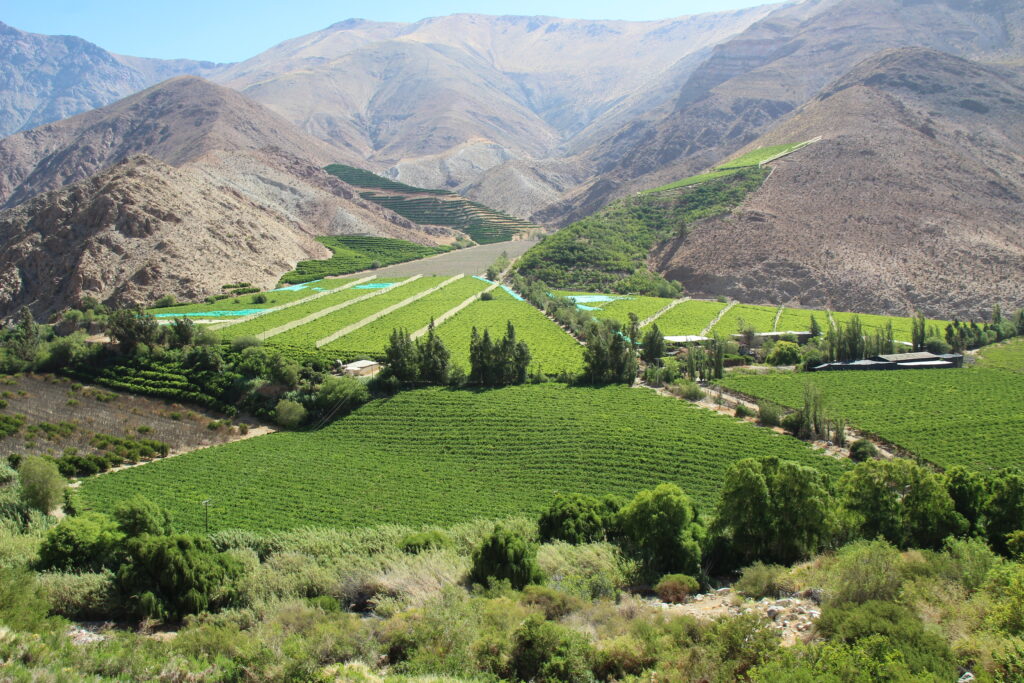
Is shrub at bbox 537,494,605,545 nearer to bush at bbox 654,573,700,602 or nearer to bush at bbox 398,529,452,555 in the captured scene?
bush at bbox 398,529,452,555

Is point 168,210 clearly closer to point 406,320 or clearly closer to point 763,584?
point 406,320

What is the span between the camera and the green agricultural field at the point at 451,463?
3200 centimetres

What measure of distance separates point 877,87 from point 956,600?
137523mm

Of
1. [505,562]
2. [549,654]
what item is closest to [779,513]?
[505,562]

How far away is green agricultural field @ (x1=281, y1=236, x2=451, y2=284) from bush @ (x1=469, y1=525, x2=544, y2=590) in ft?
258

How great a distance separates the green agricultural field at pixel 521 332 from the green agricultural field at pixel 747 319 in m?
16.5

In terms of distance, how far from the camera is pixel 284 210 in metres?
121

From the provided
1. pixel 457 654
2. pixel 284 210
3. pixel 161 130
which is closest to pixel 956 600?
pixel 457 654

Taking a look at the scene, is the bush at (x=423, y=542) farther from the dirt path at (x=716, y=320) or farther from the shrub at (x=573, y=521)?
the dirt path at (x=716, y=320)

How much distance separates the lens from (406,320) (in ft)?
235

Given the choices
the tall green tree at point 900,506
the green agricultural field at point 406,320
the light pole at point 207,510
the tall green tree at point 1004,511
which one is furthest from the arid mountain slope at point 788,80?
the tall green tree at point 1004,511

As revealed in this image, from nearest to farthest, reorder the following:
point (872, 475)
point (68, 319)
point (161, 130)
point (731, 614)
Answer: point (731, 614)
point (872, 475)
point (68, 319)
point (161, 130)

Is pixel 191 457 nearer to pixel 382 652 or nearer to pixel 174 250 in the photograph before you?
pixel 382 652

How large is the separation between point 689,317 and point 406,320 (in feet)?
104
